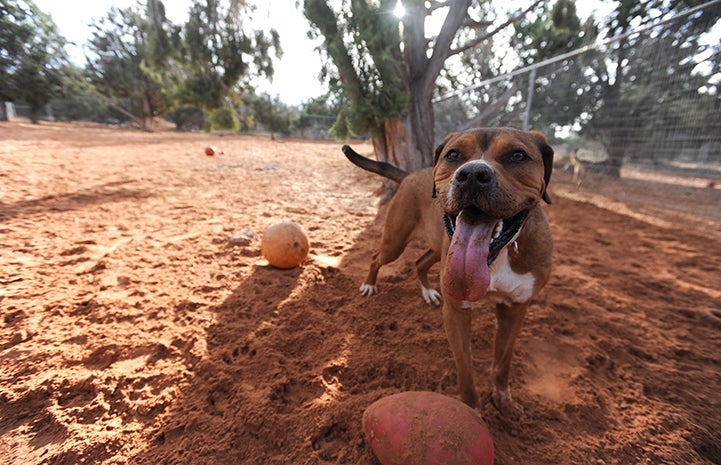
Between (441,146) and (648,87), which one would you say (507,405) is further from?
(648,87)

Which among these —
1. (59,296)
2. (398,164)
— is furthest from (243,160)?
(59,296)

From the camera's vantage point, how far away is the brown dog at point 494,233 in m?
1.61

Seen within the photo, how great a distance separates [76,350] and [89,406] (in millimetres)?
627

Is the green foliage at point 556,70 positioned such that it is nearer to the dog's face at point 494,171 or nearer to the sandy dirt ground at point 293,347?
the sandy dirt ground at point 293,347

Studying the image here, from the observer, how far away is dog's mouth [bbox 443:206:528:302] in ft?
5.29

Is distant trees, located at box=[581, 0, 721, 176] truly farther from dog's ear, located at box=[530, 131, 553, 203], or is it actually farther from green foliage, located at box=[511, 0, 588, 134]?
dog's ear, located at box=[530, 131, 553, 203]

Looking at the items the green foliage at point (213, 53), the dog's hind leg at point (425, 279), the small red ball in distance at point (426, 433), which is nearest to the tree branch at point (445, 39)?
the dog's hind leg at point (425, 279)

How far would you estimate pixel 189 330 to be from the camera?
8.63 ft

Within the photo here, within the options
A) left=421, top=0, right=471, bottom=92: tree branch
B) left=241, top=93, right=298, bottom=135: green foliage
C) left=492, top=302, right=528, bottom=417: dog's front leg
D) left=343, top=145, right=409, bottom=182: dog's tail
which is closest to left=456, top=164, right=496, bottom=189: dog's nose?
left=492, top=302, right=528, bottom=417: dog's front leg

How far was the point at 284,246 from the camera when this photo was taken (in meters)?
3.62

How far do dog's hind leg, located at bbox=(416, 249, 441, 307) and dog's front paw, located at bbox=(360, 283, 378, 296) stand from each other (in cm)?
50

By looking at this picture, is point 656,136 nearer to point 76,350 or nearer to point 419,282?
point 419,282

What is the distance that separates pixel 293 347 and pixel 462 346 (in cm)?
129

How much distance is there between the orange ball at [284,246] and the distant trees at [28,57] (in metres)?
29.4
